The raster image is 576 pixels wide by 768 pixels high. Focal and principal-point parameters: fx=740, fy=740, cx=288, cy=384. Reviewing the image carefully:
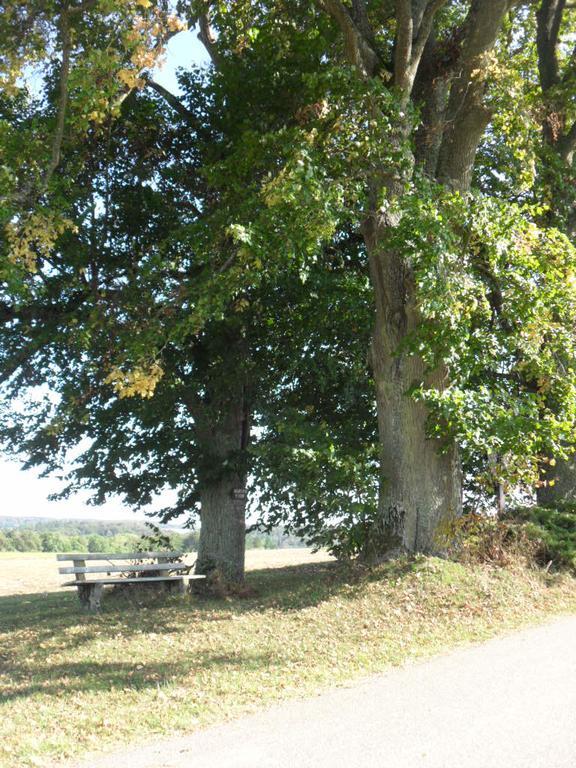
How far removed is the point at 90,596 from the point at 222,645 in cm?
485

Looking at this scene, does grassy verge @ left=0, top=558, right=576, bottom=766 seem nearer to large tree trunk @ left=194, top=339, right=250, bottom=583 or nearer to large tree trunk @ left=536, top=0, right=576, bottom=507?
large tree trunk @ left=194, top=339, right=250, bottom=583

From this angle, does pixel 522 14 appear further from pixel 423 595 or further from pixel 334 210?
pixel 423 595

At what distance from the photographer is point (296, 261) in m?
13.3

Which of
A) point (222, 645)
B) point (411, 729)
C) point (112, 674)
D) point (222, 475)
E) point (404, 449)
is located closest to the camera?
point (411, 729)

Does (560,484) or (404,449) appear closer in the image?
(404,449)

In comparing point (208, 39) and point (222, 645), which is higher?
point (208, 39)

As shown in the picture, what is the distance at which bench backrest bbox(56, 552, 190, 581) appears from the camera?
12.5 metres

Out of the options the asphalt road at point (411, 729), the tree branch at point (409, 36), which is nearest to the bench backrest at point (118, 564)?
the asphalt road at point (411, 729)

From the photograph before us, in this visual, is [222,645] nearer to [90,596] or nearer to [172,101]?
[90,596]

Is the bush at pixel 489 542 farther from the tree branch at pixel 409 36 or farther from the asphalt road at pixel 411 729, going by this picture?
the tree branch at pixel 409 36

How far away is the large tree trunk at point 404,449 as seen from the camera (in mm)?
11812

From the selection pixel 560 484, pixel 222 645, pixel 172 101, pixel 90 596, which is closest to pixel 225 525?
pixel 90 596

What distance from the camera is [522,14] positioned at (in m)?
17.8

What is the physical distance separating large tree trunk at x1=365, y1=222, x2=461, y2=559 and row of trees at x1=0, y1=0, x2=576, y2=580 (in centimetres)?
4
